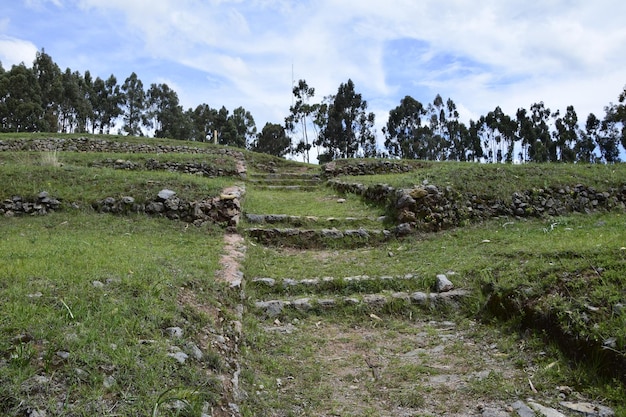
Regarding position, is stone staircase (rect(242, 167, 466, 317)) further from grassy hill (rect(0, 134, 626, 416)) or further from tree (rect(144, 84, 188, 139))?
tree (rect(144, 84, 188, 139))

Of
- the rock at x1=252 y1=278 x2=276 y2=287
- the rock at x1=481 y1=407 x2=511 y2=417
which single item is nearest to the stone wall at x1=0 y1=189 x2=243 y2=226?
the rock at x1=252 y1=278 x2=276 y2=287

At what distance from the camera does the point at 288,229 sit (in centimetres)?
870

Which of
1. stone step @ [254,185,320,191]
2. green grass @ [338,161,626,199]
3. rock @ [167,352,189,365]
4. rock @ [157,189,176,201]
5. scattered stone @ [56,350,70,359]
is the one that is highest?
green grass @ [338,161,626,199]

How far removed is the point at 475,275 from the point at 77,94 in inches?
1976

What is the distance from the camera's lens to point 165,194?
30.2 feet

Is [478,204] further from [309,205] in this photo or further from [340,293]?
[340,293]

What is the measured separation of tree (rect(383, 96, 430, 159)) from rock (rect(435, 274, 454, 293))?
166ft

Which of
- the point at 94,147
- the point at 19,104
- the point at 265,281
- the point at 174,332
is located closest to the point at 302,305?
the point at 265,281

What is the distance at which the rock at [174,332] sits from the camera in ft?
11.4

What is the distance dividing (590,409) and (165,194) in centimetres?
835

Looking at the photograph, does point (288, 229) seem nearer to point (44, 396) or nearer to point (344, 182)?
point (344, 182)

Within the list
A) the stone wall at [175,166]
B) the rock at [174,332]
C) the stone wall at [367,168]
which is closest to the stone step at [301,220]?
the rock at [174,332]

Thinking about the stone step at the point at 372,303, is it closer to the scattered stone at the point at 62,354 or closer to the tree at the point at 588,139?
the scattered stone at the point at 62,354

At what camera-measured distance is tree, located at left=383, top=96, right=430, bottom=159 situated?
184 feet
